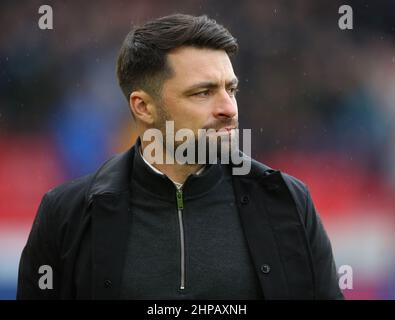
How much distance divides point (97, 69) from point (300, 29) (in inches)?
56.5

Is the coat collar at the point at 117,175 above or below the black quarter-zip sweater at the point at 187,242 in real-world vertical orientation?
above

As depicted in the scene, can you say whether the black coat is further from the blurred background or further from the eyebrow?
the blurred background

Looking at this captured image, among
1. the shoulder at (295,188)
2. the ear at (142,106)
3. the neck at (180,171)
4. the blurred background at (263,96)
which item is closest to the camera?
the shoulder at (295,188)

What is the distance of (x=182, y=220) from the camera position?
2.04 meters

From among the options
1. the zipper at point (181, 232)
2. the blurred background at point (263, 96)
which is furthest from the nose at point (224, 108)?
the blurred background at point (263, 96)

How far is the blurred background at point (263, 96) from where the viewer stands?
476 cm

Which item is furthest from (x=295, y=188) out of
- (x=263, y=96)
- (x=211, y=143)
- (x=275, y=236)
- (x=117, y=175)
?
(x=263, y=96)

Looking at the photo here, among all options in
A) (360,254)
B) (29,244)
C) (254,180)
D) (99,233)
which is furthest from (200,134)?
(360,254)

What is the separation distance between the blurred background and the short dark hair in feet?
8.29

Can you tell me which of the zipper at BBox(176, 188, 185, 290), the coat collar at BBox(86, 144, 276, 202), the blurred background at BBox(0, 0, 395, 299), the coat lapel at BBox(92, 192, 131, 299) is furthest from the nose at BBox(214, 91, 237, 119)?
the blurred background at BBox(0, 0, 395, 299)

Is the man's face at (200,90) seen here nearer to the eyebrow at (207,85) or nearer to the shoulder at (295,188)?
the eyebrow at (207,85)

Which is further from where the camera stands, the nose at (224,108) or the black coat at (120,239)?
the nose at (224,108)

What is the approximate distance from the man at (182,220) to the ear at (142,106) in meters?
0.04

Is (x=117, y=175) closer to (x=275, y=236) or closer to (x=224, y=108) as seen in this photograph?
(x=224, y=108)
